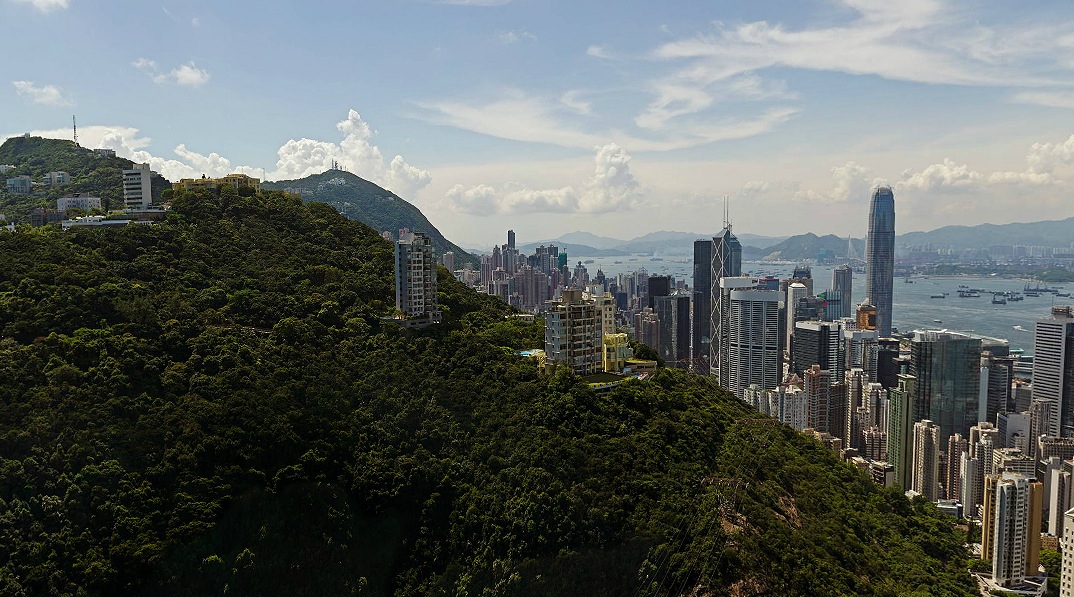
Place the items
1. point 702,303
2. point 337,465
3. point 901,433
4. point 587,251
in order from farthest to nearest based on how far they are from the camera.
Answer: point 587,251 → point 702,303 → point 901,433 → point 337,465

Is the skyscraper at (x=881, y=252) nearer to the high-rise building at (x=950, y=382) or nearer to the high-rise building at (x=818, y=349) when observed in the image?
the high-rise building at (x=818, y=349)

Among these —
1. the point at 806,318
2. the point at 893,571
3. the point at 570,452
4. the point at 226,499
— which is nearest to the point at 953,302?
the point at 806,318

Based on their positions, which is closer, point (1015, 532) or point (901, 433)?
point (1015, 532)

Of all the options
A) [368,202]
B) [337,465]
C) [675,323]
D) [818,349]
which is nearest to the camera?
[337,465]

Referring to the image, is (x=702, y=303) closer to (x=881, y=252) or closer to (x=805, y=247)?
(x=881, y=252)

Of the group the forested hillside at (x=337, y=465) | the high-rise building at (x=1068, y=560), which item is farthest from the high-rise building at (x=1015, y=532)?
the forested hillside at (x=337, y=465)

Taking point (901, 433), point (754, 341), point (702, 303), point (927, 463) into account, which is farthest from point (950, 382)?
point (702, 303)
